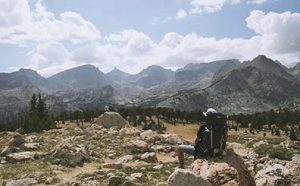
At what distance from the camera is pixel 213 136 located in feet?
53.1

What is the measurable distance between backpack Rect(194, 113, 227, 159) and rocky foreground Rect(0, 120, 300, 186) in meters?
0.42

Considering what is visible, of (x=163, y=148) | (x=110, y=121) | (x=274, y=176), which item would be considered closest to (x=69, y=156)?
(x=163, y=148)

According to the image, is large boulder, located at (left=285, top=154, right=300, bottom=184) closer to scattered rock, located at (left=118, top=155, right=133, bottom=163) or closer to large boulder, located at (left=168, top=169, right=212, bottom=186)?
large boulder, located at (left=168, top=169, right=212, bottom=186)

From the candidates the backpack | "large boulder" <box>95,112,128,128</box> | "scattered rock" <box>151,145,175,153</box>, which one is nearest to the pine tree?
"large boulder" <box>95,112,128,128</box>

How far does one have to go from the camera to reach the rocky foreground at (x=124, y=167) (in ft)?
48.5

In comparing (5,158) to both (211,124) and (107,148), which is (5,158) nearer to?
(107,148)

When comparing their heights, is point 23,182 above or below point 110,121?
below

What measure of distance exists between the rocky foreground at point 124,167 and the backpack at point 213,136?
16.6 inches

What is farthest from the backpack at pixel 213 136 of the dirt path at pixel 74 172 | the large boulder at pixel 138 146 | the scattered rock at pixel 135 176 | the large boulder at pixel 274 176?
the large boulder at pixel 138 146

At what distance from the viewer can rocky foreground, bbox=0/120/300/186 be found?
14797 mm

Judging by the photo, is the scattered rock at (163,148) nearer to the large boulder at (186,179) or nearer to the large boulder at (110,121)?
the large boulder at (186,179)

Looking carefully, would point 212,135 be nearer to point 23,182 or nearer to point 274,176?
point 274,176

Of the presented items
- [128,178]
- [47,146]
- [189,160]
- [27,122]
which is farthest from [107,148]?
[27,122]

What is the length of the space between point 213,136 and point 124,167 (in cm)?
1230
